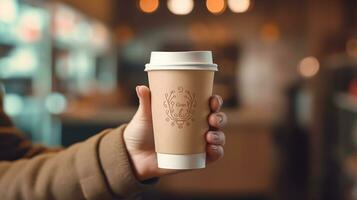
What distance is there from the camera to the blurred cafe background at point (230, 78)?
3893mm

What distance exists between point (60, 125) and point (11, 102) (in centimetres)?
53

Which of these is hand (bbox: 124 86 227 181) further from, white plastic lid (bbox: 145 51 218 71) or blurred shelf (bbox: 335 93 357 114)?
blurred shelf (bbox: 335 93 357 114)

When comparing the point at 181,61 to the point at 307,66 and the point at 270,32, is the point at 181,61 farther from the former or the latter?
the point at 270,32

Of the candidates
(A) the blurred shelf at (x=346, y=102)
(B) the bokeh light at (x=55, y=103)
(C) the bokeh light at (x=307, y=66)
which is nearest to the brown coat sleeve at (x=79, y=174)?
(A) the blurred shelf at (x=346, y=102)

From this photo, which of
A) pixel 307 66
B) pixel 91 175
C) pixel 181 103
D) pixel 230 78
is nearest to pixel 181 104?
pixel 181 103

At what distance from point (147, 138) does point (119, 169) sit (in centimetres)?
7

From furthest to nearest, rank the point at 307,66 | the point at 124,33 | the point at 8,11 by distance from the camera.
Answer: the point at 124,33
the point at 307,66
the point at 8,11

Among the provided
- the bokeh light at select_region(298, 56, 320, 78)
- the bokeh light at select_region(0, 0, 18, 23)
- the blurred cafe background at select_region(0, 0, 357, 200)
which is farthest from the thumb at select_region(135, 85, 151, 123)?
the bokeh light at select_region(298, 56, 320, 78)

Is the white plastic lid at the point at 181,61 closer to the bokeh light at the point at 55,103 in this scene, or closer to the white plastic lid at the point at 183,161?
the white plastic lid at the point at 183,161

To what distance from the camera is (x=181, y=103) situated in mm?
711

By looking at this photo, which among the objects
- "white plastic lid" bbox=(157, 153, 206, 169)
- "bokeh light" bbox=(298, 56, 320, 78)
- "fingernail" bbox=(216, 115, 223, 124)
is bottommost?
"bokeh light" bbox=(298, 56, 320, 78)

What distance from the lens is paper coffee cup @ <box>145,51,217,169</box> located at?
713 mm

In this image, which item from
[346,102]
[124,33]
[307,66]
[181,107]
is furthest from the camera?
[124,33]

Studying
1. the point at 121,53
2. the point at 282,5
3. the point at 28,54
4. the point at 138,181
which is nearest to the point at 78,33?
the point at 28,54
